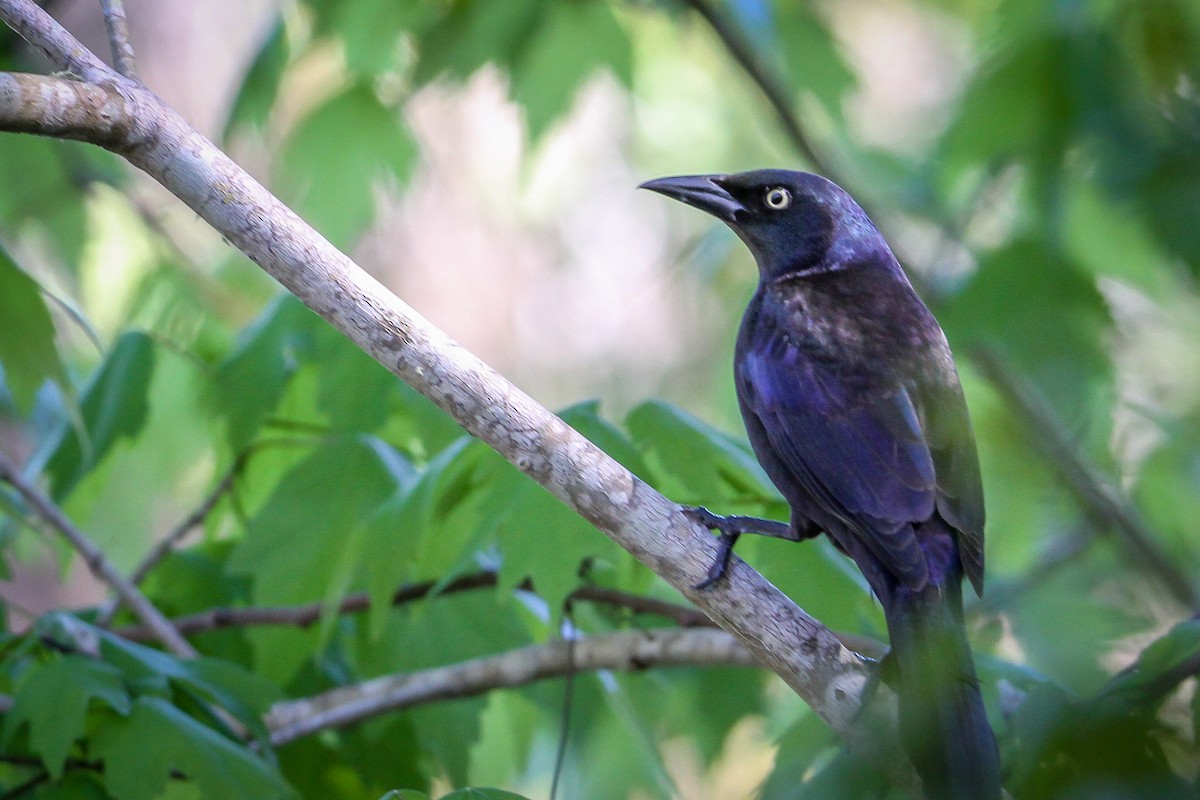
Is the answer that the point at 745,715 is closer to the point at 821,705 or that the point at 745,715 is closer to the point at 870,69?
the point at 821,705

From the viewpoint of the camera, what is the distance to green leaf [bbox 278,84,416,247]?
354cm

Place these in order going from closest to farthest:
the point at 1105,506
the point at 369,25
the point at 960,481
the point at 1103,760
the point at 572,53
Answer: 1. the point at 1103,760
2. the point at 1105,506
3. the point at 960,481
4. the point at 369,25
5. the point at 572,53

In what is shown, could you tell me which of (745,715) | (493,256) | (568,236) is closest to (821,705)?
(745,715)

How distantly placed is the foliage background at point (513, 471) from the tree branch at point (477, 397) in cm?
19

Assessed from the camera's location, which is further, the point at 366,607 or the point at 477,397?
the point at 366,607

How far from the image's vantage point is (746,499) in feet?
7.84

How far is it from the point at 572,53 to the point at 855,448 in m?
1.76

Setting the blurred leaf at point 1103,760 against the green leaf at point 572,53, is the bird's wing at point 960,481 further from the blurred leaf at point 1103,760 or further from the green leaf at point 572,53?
the green leaf at point 572,53

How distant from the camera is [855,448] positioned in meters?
2.08

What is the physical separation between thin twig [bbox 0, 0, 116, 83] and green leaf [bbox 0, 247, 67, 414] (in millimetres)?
571

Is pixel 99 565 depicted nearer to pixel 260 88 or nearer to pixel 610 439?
pixel 610 439

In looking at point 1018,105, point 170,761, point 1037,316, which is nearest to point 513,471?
point 170,761

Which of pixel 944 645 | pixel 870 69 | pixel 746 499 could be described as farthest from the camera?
pixel 870 69

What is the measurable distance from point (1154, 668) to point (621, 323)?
835 cm
